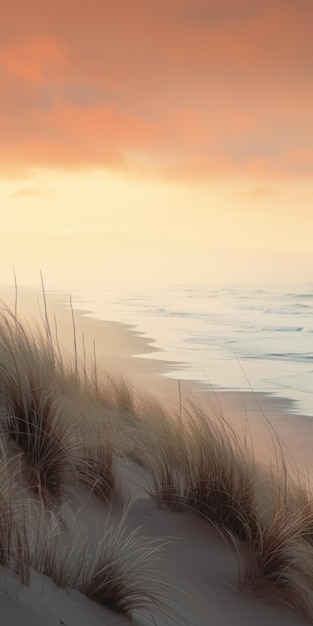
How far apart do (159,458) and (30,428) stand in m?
0.74

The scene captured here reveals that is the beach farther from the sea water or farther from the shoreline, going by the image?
the sea water

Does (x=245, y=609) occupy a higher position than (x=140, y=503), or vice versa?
(x=140, y=503)

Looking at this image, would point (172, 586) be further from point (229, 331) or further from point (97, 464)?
point (229, 331)

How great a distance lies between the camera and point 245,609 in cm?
348

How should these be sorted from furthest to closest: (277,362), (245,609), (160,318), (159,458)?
1. (160,318)
2. (277,362)
3. (159,458)
4. (245,609)

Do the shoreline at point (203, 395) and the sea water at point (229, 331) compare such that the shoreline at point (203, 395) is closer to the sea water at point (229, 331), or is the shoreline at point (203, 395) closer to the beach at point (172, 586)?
the sea water at point (229, 331)

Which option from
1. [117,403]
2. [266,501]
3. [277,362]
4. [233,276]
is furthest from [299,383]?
[233,276]

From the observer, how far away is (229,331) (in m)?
19.9

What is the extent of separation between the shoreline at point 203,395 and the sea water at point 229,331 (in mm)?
292

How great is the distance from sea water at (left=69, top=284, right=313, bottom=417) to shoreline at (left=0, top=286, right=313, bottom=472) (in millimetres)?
292

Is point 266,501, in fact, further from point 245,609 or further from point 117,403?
point 117,403

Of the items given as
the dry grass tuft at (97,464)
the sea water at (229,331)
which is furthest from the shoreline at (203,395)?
the dry grass tuft at (97,464)

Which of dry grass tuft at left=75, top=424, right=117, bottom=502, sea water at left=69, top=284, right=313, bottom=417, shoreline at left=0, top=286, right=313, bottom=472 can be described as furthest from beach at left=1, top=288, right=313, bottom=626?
sea water at left=69, top=284, right=313, bottom=417

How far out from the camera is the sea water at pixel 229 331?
12359 mm
